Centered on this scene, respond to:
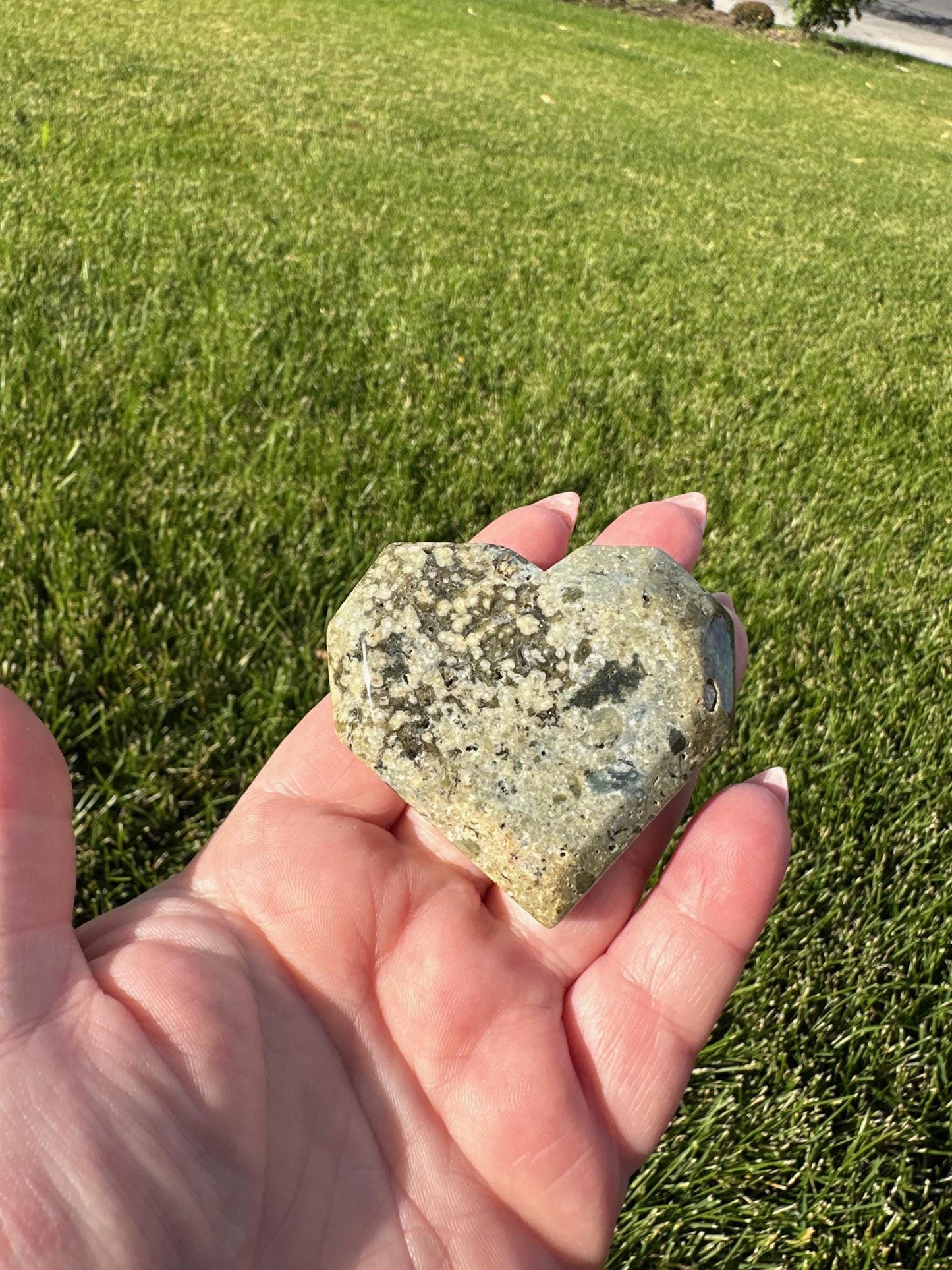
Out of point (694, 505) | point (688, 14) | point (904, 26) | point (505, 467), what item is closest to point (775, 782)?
point (694, 505)

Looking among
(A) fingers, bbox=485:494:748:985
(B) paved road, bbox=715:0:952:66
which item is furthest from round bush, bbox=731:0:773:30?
(A) fingers, bbox=485:494:748:985

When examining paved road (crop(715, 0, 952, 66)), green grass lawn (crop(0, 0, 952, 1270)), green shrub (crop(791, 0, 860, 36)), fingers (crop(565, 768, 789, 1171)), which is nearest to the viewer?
fingers (crop(565, 768, 789, 1171))

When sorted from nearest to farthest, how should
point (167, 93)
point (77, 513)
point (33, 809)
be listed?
point (33, 809)
point (77, 513)
point (167, 93)

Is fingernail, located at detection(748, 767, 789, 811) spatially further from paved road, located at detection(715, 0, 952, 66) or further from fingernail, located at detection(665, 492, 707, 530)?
paved road, located at detection(715, 0, 952, 66)

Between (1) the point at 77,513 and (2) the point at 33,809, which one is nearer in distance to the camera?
(2) the point at 33,809

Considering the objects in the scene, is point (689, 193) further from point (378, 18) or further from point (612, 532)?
point (378, 18)

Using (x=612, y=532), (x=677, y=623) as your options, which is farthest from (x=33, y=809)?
(x=612, y=532)

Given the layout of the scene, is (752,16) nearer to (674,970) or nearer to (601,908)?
(601,908)

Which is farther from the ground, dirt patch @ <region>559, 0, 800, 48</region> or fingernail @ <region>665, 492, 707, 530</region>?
dirt patch @ <region>559, 0, 800, 48</region>
